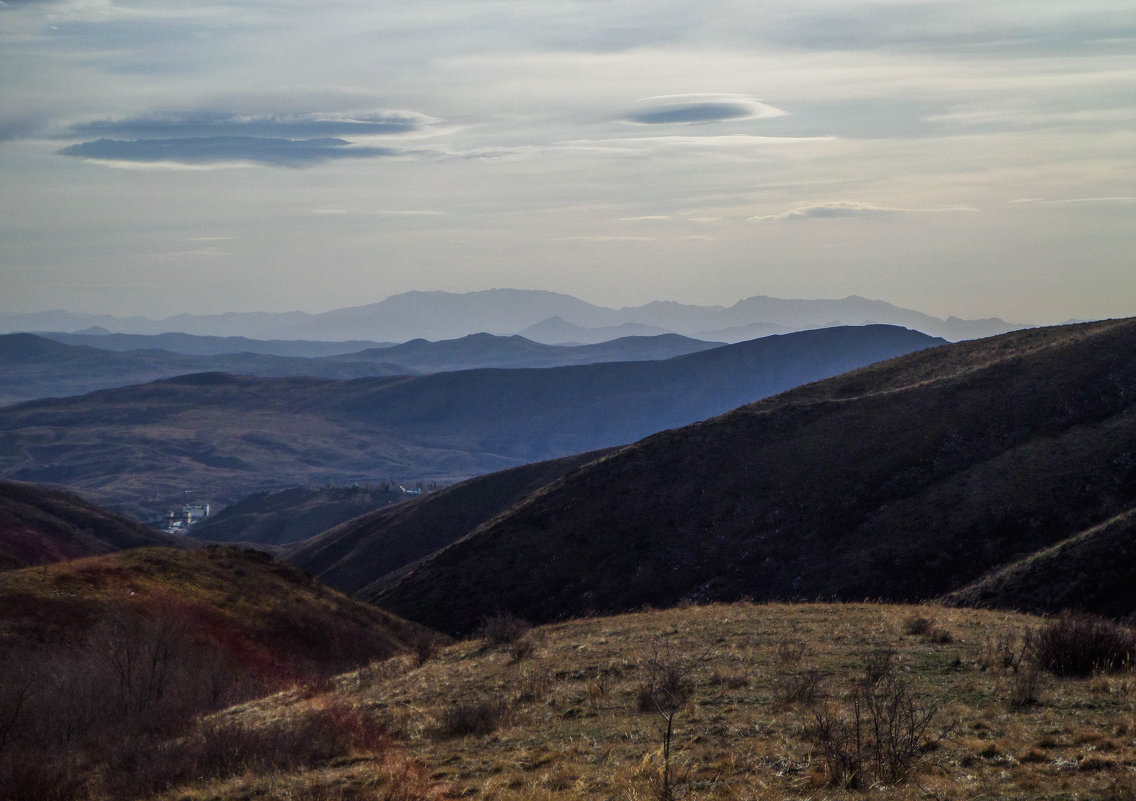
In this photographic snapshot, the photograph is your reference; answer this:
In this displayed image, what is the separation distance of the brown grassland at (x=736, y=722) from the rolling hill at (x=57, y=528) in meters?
57.5

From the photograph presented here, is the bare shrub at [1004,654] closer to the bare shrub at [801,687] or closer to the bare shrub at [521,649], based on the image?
the bare shrub at [801,687]

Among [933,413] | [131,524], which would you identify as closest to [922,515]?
[933,413]

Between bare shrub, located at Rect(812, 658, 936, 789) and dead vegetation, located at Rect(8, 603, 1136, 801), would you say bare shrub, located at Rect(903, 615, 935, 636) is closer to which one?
dead vegetation, located at Rect(8, 603, 1136, 801)

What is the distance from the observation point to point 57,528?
7744 cm

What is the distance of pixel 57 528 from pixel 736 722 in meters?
82.6

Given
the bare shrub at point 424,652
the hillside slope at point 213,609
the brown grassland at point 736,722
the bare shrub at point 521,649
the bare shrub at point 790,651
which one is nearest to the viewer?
the brown grassland at point 736,722

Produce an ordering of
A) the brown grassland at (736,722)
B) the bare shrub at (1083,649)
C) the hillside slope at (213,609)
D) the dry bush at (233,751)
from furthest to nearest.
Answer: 1. the hillside slope at (213,609)
2. the bare shrub at (1083,649)
3. the dry bush at (233,751)
4. the brown grassland at (736,722)

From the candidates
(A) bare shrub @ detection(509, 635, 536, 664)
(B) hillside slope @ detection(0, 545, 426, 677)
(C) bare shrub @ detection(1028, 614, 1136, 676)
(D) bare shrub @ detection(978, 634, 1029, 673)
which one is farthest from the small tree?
(B) hillside slope @ detection(0, 545, 426, 677)

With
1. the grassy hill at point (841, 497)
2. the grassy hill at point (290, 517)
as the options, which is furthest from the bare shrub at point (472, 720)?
the grassy hill at point (290, 517)

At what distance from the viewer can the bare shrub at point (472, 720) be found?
12.6m

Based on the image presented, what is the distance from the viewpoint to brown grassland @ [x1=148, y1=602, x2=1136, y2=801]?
8797 millimetres

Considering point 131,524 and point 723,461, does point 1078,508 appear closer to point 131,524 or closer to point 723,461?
point 723,461

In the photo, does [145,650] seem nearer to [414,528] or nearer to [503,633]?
[503,633]

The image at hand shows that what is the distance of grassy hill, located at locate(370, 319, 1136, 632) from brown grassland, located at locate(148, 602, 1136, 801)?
60.6 feet
